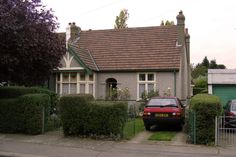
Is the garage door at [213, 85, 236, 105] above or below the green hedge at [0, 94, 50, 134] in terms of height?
above

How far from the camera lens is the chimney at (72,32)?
31.5 meters

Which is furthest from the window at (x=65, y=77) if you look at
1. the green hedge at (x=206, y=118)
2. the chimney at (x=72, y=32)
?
the green hedge at (x=206, y=118)

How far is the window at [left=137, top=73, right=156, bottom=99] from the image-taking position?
27.2m

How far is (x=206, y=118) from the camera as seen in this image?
14.6m

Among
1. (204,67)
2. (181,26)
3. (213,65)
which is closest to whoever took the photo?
(181,26)

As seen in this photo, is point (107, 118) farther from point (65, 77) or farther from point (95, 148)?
point (65, 77)

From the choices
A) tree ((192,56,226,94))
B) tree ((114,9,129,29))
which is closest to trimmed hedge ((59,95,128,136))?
tree ((192,56,226,94))

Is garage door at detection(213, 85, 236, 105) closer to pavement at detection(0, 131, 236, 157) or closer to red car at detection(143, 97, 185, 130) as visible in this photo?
red car at detection(143, 97, 185, 130)

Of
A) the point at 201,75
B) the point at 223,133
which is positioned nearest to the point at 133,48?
the point at 223,133

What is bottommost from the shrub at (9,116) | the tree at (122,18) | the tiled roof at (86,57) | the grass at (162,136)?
the grass at (162,136)

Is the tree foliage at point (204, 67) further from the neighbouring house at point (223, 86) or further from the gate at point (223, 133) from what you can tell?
the gate at point (223, 133)

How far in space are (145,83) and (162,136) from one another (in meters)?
10.9

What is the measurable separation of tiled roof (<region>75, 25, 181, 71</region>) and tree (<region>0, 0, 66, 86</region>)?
8.66 metres

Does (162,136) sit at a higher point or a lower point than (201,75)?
lower
